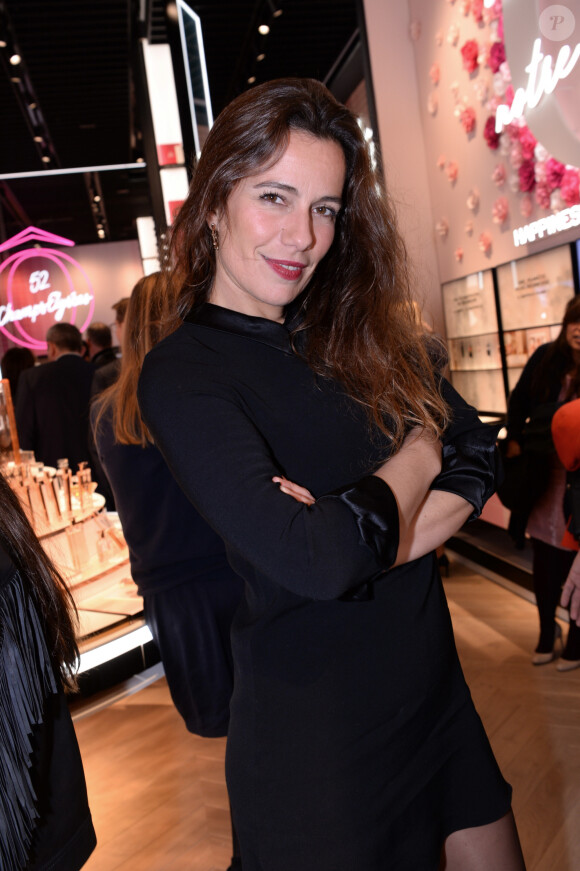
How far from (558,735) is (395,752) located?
7.09ft

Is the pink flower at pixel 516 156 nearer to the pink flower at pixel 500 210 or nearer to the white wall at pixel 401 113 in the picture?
the pink flower at pixel 500 210

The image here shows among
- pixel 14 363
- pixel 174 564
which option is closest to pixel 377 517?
pixel 174 564

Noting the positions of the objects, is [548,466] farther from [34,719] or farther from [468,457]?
[34,719]

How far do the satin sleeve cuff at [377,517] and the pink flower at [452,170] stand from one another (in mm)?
4420

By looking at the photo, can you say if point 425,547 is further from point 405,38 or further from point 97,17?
point 97,17

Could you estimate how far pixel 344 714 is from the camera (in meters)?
1.14

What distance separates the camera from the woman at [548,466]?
11.3 feet

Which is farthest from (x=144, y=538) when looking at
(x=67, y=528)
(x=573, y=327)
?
(x=573, y=327)

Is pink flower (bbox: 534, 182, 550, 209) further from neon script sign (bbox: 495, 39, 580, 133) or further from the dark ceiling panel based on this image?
the dark ceiling panel

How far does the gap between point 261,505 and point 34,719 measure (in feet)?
A: 1.27

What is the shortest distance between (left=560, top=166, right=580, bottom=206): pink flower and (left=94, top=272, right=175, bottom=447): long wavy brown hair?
2.22 metres

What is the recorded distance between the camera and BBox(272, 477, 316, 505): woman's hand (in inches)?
42.0

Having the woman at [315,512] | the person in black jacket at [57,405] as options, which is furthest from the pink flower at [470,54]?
the woman at [315,512]

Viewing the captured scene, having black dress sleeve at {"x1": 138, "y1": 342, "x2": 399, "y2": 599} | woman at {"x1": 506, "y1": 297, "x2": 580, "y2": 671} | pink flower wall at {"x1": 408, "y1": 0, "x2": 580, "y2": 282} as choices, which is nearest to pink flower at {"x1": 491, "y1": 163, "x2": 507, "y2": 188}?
pink flower wall at {"x1": 408, "y1": 0, "x2": 580, "y2": 282}
